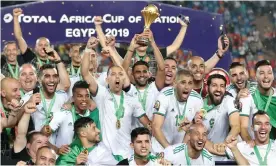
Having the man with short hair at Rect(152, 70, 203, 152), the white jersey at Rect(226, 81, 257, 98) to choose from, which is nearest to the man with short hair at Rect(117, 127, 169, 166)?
the man with short hair at Rect(152, 70, 203, 152)

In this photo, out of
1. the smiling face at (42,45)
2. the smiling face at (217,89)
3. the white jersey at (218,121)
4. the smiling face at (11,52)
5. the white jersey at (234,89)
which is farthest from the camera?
the smiling face at (11,52)

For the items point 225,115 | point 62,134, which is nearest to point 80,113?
point 62,134

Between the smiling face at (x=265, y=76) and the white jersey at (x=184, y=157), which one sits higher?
the smiling face at (x=265, y=76)

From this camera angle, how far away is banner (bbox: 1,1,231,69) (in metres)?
15.8

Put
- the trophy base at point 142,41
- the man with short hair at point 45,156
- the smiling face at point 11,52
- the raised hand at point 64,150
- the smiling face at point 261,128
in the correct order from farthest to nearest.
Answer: the smiling face at point 11,52 → the trophy base at point 142,41 → the raised hand at point 64,150 → the smiling face at point 261,128 → the man with short hair at point 45,156

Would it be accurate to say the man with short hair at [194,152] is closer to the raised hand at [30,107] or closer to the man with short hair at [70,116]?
the man with short hair at [70,116]

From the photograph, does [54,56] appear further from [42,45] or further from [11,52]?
[11,52]

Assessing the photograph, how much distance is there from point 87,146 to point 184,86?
1373 mm

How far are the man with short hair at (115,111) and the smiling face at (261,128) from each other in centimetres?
147

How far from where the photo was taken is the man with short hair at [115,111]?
12383 millimetres

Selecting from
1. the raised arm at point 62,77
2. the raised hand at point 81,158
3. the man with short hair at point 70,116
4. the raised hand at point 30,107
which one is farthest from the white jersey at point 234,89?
the raised hand at point 30,107

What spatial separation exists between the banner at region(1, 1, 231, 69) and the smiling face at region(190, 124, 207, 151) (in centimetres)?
446

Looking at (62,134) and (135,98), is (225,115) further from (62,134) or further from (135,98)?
(62,134)

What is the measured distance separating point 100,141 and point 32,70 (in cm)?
130
